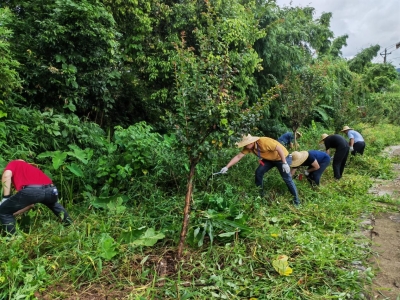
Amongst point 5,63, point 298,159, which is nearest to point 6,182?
point 5,63

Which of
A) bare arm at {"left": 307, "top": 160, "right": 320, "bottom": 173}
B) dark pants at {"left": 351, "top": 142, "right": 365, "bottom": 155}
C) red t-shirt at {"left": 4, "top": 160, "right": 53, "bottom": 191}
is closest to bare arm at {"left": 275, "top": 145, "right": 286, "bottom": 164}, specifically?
bare arm at {"left": 307, "top": 160, "right": 320, "bottom": 173}

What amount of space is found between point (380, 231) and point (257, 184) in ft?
6.07

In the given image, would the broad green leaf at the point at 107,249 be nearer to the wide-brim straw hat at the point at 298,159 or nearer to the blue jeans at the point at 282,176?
the blue jeans at the point at 282,176

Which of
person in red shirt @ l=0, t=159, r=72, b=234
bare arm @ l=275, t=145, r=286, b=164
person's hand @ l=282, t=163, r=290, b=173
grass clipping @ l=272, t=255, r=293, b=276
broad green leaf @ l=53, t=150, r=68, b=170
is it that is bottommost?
grass clipping @ l=272, t=255, r=293, b=276

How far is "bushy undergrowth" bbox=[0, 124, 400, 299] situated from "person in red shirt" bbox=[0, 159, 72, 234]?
0.26 meters

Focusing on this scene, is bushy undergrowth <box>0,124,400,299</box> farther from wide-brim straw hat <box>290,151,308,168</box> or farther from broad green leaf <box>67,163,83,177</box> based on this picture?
wide-brim straw hat <box>290,151,308,168</box>

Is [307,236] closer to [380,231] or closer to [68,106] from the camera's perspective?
[380,231]

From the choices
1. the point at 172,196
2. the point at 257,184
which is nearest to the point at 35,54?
the point at 172,196

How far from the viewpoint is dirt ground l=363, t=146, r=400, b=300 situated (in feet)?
8.26

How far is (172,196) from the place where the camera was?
14.7ft

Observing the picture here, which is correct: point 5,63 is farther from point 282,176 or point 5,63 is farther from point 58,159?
point 282,176

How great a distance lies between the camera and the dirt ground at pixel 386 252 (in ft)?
8.26

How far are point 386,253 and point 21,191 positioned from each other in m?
4.19

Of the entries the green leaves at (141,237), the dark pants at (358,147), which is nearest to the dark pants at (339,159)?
the dark pants at (358,147)
